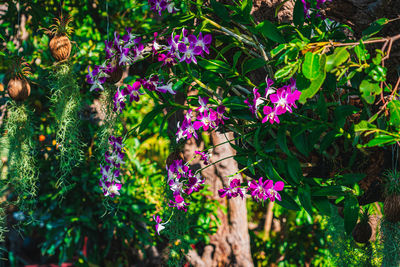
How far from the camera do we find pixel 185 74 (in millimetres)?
1154

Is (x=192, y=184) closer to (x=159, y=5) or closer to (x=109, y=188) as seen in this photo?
(x=109, y=188)

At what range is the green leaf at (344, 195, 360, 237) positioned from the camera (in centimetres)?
100

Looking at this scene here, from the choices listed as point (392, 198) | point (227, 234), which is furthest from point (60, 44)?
point (227, 234)

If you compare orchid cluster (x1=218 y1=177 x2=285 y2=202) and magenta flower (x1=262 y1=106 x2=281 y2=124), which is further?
orchid cluster (x1=218 y1=177 x2=285 y2=202)

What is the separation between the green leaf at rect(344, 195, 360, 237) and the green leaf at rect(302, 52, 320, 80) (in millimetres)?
403

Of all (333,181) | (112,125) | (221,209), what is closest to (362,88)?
(333,181)

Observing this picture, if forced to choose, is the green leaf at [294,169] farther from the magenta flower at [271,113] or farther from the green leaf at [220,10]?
the green leaf at [220,10]

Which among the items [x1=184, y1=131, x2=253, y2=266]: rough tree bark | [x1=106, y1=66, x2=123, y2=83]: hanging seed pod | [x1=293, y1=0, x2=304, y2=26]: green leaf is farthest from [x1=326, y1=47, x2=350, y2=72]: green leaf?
[x1=184, y1=131, x2=253, y2=266]: rough tree bark

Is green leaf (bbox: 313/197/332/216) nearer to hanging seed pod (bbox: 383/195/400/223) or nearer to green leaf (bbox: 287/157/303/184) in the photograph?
green leaf (bbox: 287/157/303/184)

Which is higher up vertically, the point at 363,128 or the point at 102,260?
the point at 363,128

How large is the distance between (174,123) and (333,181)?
1.37 metres

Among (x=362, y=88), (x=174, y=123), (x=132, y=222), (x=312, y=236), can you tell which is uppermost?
(x=174, y=123)

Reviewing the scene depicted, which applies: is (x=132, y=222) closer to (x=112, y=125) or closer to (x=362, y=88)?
(x=112, y=125)

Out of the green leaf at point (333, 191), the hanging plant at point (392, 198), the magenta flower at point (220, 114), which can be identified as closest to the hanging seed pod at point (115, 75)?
the magenta flower at point (220, 114)
